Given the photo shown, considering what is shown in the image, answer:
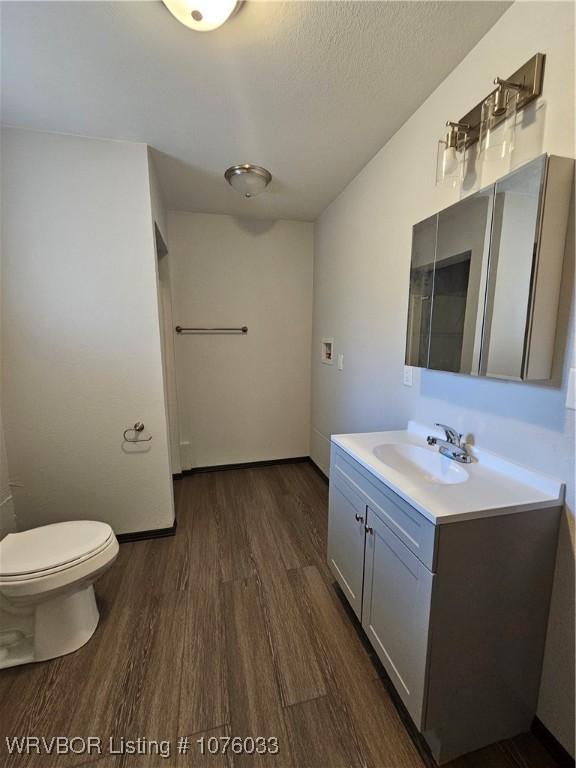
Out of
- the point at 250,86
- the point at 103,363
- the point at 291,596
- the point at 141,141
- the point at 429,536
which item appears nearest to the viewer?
the point at 429,536

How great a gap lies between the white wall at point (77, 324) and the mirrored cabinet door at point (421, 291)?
1.46 metres

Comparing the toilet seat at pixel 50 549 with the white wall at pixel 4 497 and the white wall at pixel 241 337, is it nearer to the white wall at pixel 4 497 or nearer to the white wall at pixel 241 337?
the white wall at pixel 4 497

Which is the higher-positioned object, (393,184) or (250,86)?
(250,86)

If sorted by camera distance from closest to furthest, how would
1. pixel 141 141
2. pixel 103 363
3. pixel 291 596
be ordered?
pixel 291 596 < pixel 141 141 < pixel 103 363

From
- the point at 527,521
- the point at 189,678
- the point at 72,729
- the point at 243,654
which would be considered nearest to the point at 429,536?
the point at 527,521

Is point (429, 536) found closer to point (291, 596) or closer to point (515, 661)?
point (515, 661)

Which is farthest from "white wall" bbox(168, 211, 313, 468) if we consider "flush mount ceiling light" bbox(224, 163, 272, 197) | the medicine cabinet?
the medicine cabinet

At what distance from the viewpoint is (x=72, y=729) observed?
3.54 ft

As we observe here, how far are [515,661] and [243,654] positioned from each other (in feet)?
3.31

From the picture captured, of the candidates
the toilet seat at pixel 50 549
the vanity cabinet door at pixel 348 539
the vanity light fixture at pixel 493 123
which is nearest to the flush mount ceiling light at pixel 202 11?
the vanity light fixture at pixel 493 123

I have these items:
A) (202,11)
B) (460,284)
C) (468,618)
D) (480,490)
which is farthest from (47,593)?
(202,11)

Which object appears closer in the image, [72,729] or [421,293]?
[72,729]

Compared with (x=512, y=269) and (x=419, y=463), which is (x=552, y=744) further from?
(x=512, y=269)

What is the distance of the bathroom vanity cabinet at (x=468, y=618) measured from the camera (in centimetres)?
90
